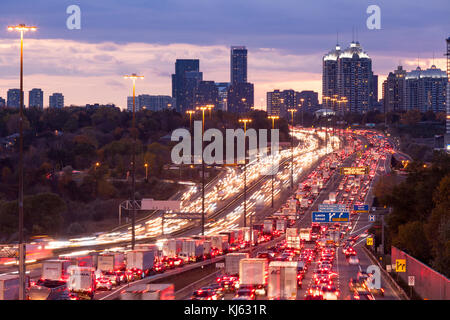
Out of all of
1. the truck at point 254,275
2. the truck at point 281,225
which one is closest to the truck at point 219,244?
the truck at point 281,225

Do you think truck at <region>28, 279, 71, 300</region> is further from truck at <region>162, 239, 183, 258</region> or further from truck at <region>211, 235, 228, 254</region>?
truck at <region>211, 235, 228, 254</region>

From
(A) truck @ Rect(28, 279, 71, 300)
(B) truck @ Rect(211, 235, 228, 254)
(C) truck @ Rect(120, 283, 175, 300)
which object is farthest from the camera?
(B) truck @ Rect(211, 235, 228, 254)

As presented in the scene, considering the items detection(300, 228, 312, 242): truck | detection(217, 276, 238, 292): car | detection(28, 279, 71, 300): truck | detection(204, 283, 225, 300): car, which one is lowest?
detection(300, 228, 312, 242): truck

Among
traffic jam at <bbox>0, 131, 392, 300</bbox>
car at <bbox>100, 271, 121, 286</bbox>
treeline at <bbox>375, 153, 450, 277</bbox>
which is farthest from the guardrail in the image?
car at <bbox>100, 271, 121, 286</bbox>

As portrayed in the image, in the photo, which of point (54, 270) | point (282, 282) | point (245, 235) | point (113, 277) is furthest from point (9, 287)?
point (245, 235)

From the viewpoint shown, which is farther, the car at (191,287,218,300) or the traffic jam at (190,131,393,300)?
the traffic jam at (190,131,393,300)

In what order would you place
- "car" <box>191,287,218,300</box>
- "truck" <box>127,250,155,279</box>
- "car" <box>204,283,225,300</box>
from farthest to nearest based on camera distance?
"truck" <box>127,250,155,279</box>
"car" <box>204,283,225,300</box>
"car" <box>191,287,218,300</box>
